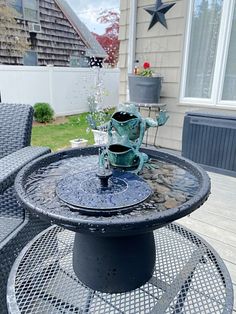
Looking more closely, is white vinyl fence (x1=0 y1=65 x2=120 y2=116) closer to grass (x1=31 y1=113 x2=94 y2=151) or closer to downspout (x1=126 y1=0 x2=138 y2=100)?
grass (x1=31 y1=113 x2=94 y2=151)

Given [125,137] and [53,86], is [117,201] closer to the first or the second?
[125,137]

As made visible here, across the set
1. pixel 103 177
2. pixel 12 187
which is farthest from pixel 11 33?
pixel 103 177

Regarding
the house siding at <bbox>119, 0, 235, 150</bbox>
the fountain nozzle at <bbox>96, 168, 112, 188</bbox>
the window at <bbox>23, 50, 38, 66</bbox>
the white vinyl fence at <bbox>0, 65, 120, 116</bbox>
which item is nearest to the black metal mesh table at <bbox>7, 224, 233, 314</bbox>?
the fountain nozzle at <bbox>96, 168, 112, 188</bbox>

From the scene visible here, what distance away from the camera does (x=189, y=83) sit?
381cm

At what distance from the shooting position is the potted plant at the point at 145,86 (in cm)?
370

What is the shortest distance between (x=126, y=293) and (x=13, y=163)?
864mm

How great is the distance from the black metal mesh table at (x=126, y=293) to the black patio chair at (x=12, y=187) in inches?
3.2

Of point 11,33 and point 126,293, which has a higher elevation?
point 11,33

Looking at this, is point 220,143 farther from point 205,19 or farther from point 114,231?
point 114,231

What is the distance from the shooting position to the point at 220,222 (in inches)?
87.4

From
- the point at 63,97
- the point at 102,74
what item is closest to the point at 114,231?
the point at 63,97

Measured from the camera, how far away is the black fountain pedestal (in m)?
0.83

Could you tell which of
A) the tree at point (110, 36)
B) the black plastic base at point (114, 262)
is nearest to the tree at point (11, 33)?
the tree at point (110, 36)

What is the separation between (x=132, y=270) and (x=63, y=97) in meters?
7.07
